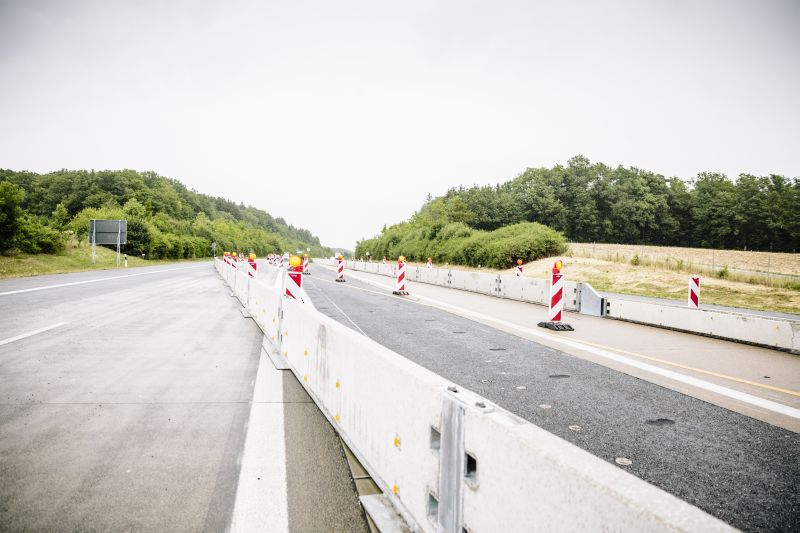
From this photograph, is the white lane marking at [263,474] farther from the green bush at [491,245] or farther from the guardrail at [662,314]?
the green bush at [491,245]

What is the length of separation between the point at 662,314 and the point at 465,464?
10.8m

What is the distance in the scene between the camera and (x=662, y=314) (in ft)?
35.7

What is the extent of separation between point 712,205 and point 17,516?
103582 mm

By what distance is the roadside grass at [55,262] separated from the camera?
2544cm

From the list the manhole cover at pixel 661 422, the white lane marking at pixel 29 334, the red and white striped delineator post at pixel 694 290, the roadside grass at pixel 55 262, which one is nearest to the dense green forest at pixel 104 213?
the roadside grass at pixel 55 262

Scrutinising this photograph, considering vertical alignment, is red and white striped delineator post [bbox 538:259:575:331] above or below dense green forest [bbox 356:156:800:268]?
below

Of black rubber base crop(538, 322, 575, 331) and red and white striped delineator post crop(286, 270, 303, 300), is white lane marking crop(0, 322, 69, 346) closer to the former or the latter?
red and white striped delineator post crop(286, 270, 303, 300)

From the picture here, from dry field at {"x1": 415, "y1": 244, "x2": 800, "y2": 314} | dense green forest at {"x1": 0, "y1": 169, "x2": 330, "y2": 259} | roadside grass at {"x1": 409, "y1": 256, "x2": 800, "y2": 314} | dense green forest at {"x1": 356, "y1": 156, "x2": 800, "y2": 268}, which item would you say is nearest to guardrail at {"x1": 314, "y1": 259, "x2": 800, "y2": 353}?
roadside grass at {"x1": 409, "y1": 256, "x2": 800, "y2": 314}

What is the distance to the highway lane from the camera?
276 cm

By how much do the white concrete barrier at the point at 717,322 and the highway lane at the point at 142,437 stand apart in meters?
8.82

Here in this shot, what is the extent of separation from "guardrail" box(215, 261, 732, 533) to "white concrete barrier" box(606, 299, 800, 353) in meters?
8.77

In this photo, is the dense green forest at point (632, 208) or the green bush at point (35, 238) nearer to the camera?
the green bush at point (35, 238)

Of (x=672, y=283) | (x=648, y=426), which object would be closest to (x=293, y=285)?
(x=648, y=426)

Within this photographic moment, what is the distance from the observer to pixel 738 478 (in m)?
3.21
